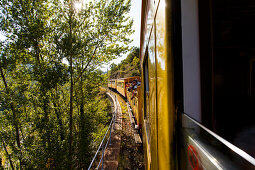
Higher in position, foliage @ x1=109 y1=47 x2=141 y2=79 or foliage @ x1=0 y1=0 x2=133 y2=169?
foliage @ x1=109 y1=47 x2=141 y2=79

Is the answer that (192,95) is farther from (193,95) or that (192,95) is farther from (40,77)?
(40,77)

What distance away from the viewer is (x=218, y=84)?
104cm

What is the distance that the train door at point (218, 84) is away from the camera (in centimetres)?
42

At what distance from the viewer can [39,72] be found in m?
5.71

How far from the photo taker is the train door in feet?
1.36

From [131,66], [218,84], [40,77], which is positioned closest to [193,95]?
[218,84]

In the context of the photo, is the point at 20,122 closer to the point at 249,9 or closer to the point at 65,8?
the point at 65,8

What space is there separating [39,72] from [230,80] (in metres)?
6.73

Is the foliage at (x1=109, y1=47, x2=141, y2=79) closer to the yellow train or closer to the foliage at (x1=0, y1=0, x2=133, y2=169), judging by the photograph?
the foliage at (x1=0, y1=0, x2=133, y2=169)

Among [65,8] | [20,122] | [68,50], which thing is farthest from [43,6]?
[20,122]

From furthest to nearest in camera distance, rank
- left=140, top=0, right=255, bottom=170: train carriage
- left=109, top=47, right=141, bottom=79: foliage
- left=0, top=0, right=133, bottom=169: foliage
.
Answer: left=109, top=47, right=141, bottom=79: foliage
left=0, top=0, right=133, bottom=169: foliage
left=140, top=0, right=255, bottom=170: train carriage

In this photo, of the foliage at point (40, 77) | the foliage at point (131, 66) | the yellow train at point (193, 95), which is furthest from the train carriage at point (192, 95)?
the foliage at point (131, 66)

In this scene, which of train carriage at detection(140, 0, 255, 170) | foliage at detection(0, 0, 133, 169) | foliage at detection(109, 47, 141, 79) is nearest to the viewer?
train carriage at detection(140, 0, 255, 170)

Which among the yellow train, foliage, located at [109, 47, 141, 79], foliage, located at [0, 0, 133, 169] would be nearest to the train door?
the yellow train
